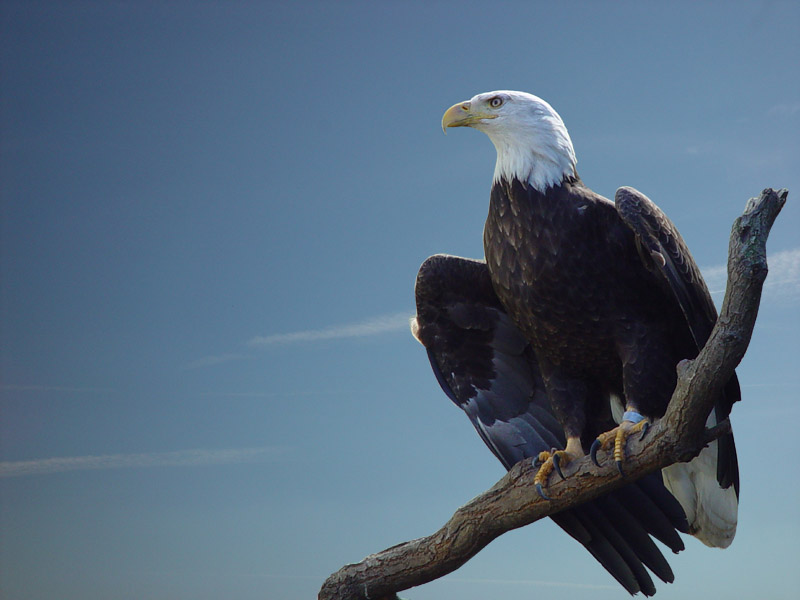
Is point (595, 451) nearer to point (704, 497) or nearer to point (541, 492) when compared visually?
point (541, 492)

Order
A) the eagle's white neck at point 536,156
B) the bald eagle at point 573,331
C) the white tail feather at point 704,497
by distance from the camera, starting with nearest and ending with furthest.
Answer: the bald eagle at point 573,331 → the eagle's white neck at point 536,156 → the white tail feather at point 704,497

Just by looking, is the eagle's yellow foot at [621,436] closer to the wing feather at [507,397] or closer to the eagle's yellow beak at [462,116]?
the wing feather at [507,397]

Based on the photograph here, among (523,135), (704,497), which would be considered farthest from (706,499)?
(523,135)

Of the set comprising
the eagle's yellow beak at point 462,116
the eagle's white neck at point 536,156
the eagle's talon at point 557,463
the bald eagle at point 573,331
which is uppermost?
the eagle's yellow beak at point 462,116

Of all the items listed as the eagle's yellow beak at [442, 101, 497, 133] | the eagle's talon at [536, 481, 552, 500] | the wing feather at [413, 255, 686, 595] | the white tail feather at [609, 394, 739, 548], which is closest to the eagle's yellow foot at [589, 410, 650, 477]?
the eagle's talon at [536, 481, 552, 500]

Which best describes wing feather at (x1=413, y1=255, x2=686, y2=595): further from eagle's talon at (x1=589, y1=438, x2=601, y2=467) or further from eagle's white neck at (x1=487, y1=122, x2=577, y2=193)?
eagle's talon at (x1=589, y1=438, x2=601, y2=467)

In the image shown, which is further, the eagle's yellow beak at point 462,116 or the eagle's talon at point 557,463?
the eagle's yellow beak at point 462,116

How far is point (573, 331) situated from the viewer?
386cm

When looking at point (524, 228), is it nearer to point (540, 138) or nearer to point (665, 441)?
point (540, 138)

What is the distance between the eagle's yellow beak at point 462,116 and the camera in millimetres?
4187

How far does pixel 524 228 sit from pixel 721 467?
1.67 metres

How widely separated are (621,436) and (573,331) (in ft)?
1.89

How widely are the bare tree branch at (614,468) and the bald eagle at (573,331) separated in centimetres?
13

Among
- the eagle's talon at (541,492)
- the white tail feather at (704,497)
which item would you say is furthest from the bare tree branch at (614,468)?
the white tail feather at (704,497)
